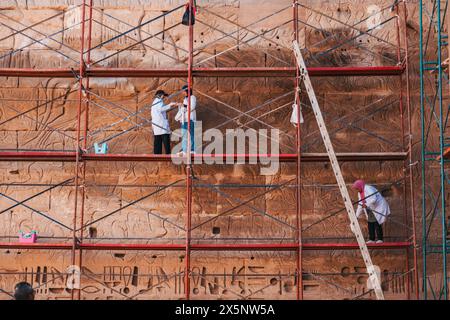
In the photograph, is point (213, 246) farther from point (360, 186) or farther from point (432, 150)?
point (432, 150)

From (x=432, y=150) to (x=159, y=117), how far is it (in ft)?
14.8

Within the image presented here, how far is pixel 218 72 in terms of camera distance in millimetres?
14703

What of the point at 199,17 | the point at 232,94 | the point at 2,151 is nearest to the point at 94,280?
the point at 2,151

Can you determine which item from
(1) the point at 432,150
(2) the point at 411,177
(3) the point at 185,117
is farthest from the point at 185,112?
(1) the point at 432,150

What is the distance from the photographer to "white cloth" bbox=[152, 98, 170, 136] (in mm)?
14828

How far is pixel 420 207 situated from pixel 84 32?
6347mm

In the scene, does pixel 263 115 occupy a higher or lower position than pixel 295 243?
higher

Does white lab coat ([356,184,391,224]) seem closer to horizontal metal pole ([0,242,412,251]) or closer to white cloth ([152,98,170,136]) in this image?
horizontal metal pole ([0,242,412,251])

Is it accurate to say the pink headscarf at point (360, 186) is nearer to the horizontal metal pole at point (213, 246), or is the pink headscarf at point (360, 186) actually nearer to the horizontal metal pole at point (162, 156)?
the horizontal metal pole at point (162, 156)

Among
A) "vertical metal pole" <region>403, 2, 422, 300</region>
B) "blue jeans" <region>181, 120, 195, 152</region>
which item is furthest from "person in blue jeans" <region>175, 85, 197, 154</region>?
"vertical metal pole" <region>403, 2, 422, 300</region>

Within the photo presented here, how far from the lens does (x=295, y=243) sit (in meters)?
14.5

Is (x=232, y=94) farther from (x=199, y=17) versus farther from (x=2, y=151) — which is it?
(x=2, y=151)

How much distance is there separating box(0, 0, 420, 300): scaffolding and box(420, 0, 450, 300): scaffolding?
29cm

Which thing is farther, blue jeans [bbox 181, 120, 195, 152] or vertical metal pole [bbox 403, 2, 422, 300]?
blue jeans [bbox 181, 120, 195, 152]
